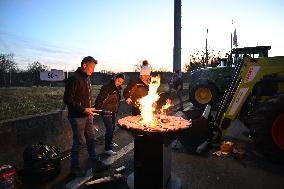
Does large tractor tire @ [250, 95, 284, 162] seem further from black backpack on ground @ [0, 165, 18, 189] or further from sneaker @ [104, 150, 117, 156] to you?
black backpack on ground @ [0, 165, 18, 189]

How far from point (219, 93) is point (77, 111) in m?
10.6

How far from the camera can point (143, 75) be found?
6.69m

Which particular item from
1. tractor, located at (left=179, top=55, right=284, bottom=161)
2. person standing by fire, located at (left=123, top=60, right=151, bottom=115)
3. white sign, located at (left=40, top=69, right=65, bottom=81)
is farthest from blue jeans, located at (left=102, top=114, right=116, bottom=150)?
tractor, located at (left=179, top=55, right=284, bottom=161)

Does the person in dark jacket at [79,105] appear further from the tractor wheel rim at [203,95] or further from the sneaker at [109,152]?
the tractor wheel rim at [203,95]

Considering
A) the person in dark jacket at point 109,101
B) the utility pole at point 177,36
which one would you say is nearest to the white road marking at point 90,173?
the person in dark jacket at point 109,101

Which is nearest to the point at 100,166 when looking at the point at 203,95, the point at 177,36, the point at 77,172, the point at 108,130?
the point at 77,172

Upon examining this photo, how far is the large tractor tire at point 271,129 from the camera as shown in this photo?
585cm

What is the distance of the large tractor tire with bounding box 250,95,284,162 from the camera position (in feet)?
19.2

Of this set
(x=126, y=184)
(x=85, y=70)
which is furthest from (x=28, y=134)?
(x=126, y=184)

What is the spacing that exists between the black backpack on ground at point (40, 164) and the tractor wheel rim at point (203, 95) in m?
10.8

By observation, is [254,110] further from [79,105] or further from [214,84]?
[214,84]

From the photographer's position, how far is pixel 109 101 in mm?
6781

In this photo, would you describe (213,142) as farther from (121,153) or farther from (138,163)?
(138,163)

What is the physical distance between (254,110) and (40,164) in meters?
5.07
